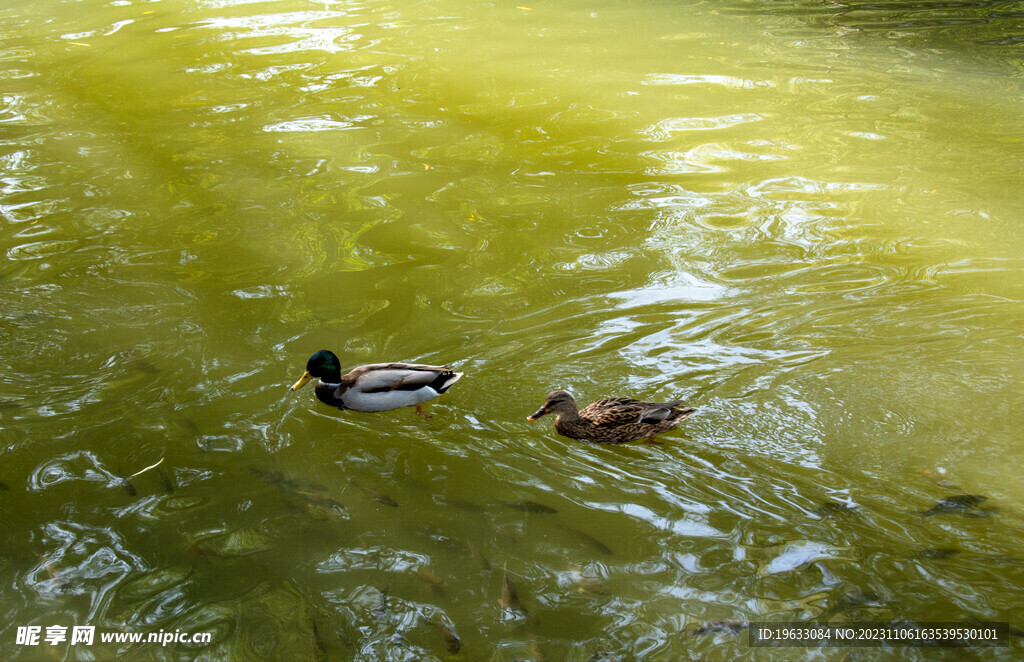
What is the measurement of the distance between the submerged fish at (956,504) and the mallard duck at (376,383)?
266 centimetres

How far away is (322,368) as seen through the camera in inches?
192

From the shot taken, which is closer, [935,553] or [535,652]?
[535,652]

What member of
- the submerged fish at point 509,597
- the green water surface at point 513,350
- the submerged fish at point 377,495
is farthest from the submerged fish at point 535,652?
the submerged fish at point 377,495

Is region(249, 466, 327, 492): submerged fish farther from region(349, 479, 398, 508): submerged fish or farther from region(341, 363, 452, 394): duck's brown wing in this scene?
region(341, 363, 452, 394): duck's brown wing

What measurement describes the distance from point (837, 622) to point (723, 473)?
39.8 inches

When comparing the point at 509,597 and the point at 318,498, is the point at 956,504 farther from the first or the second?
the point at 318,498

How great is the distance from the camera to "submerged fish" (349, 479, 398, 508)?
4168 mm

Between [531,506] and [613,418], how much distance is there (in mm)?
722

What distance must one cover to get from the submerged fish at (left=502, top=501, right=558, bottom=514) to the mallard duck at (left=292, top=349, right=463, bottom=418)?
95 centimetres

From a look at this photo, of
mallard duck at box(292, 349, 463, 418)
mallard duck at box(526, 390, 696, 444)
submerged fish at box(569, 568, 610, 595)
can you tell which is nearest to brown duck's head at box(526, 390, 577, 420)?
mallard duck at box(526, 390, 696, 444)

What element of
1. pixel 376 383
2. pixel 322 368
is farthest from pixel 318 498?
pixel 322 368

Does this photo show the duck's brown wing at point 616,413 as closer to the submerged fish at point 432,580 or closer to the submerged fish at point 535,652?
the submerged fish at point 432,580

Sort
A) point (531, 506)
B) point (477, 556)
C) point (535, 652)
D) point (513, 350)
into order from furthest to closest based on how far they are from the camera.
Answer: point (513, 350), point (531, 506), point (477, 556), point (535, 652)

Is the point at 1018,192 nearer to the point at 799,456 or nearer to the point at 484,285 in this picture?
the point at 799,456
